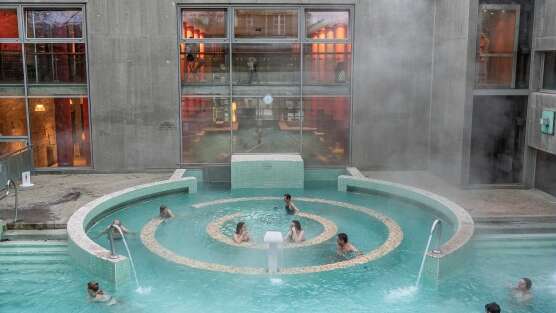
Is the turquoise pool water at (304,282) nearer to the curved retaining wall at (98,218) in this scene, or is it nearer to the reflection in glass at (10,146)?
the curved retaining wall at (98,218)

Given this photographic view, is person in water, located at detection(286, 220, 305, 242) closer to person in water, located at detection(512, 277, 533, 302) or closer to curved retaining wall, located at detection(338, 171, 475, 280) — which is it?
curved retaining wall, located at detection(338, 171, 475, 280)

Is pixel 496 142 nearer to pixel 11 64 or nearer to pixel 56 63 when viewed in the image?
pixel 56 63

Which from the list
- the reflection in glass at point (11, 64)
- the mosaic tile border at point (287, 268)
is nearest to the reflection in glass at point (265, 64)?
the mosaic tile border at point (287, 268)

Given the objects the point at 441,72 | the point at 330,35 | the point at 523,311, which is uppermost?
the point at 330,35

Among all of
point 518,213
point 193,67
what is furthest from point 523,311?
point 193,67

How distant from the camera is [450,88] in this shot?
16.4m

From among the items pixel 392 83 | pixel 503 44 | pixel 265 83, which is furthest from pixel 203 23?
pixel 503 44

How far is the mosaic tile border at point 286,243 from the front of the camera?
1208cm

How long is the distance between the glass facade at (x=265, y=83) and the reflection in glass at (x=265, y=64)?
31mm

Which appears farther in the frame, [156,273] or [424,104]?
[424,104]

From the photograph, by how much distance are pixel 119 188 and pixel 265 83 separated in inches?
216

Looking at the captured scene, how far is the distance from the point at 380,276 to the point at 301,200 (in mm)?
5385

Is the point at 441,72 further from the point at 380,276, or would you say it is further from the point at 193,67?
the point at 380,276

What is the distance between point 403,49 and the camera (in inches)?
704
